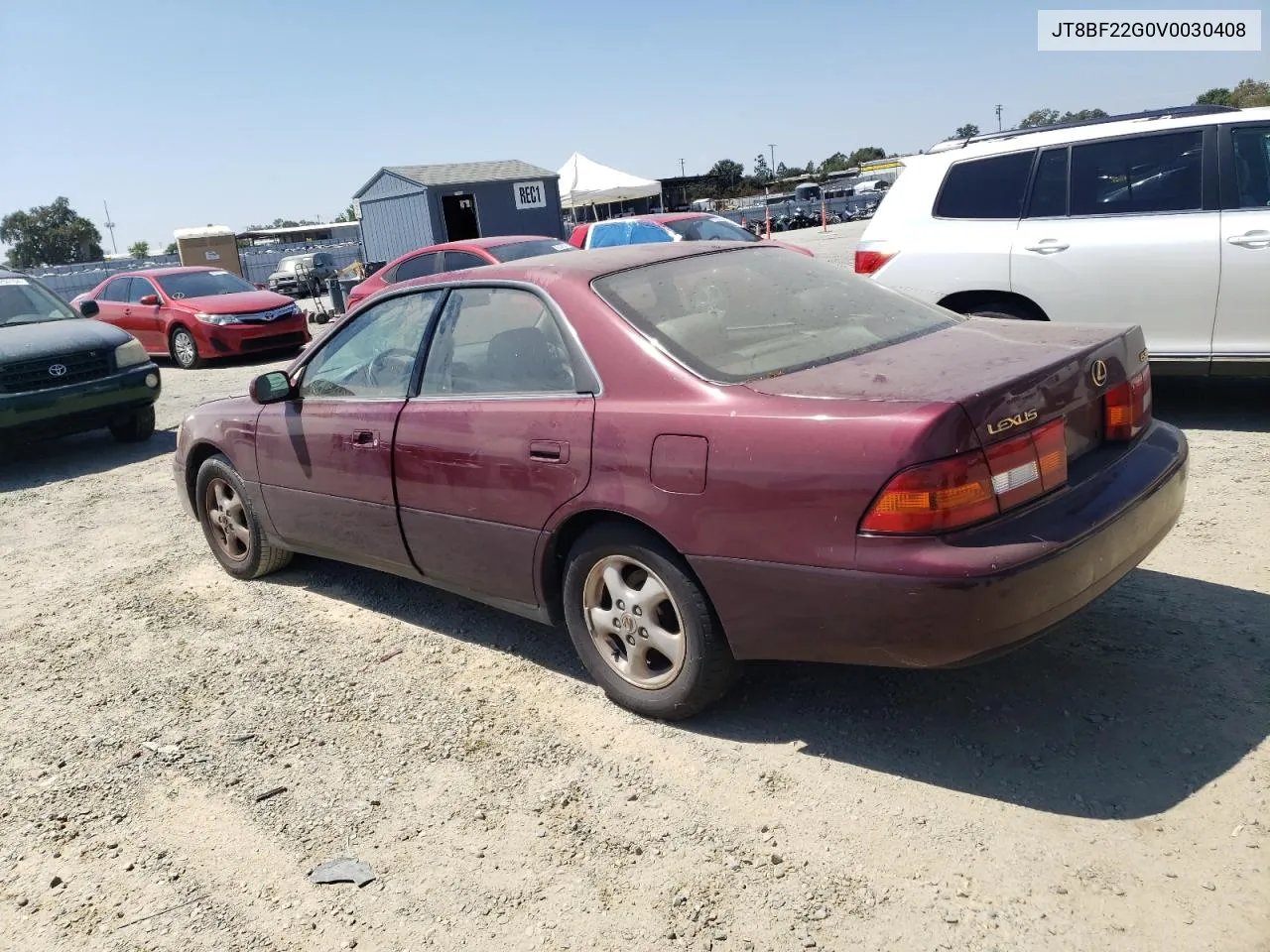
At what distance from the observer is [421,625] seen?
4.40 meters

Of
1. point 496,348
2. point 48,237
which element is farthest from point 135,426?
point 48,237

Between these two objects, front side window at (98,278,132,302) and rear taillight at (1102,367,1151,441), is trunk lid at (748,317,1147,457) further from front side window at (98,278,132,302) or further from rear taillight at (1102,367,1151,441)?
front side window at (98,278,132,302)

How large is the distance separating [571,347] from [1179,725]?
87.6 inches

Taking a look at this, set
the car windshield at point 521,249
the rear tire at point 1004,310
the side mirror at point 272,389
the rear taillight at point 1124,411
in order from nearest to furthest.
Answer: the rear taillight at point 1124,411, the side mirror at point 272,389, the rear tire at point 1004,310, the car windshield at point 521,249

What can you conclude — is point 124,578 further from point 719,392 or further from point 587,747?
point 719,392

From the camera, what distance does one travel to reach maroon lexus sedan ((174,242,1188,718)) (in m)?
2.59

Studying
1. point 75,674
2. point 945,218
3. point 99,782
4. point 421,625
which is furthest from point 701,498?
point 945,218

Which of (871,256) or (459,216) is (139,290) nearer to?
(459,216)

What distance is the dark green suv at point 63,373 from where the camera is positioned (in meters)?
8.18

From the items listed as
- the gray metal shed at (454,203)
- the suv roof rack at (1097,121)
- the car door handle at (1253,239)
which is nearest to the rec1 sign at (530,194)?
the gray metal shed at (454,203)

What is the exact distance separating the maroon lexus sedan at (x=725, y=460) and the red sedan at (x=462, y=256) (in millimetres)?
8221

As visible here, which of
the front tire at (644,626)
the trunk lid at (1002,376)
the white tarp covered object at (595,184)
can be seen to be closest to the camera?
the trunk lid at (1002,376)

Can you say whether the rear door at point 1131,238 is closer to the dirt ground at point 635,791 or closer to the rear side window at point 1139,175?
the rear side window at point 1139,175

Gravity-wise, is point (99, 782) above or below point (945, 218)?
below
